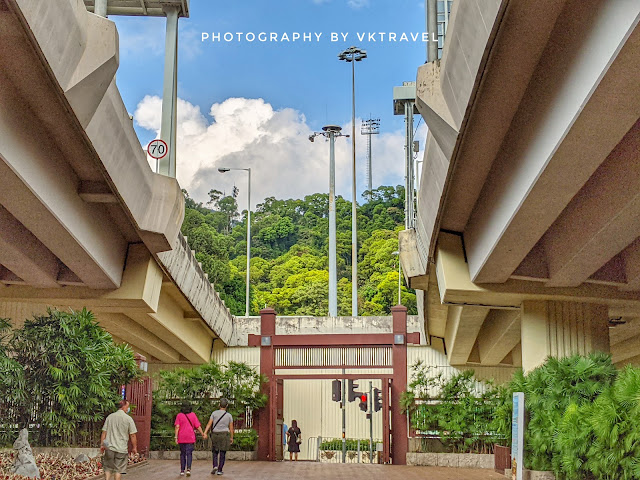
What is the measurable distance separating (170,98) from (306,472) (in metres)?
8.58

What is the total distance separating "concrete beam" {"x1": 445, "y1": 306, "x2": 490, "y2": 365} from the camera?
21.1 metres

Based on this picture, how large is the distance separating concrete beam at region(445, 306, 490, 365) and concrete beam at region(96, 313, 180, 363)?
358 inches

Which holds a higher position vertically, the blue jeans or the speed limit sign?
the speed limit sign

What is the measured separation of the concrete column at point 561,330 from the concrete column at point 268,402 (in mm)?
7890

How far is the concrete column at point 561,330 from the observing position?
16875 millimetres

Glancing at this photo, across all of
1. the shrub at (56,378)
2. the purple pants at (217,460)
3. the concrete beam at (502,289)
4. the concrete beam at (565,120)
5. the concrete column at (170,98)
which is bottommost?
the purple pants at (217,460)

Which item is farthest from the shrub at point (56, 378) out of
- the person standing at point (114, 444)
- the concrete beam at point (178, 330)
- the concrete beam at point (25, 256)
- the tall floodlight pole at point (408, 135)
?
the tall floodlight pole at point (408, 135)

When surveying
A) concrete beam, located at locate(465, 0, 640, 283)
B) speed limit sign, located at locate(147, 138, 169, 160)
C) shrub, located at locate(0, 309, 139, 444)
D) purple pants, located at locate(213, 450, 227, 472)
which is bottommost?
purple pants, located at locate(213, 450, 227, 472)

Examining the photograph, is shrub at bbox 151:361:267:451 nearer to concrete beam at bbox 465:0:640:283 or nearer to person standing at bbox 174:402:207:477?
person standing at bbox 174:402:207:477

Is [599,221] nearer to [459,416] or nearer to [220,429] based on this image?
[220,429]

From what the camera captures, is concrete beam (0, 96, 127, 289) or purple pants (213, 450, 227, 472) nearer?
concrete beam (0, 96, 127, 289)

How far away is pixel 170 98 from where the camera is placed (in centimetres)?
1883

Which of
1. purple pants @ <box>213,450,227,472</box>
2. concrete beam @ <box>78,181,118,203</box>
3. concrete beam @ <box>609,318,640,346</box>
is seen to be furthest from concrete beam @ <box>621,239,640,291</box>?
concrete beam @ <box>78,181,118,203</box>

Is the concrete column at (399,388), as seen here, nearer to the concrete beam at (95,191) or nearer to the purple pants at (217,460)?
the purple pants at (217,460)
